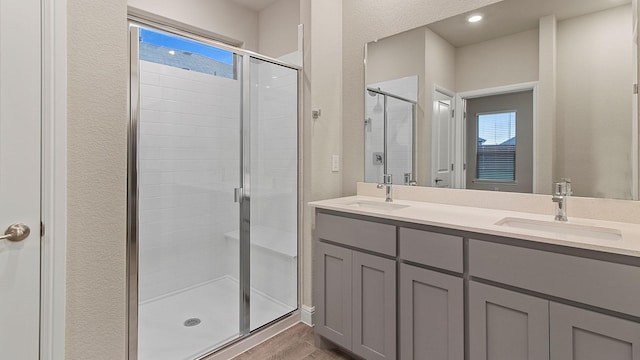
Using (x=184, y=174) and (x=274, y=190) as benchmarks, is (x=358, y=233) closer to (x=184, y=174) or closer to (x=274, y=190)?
(x=274, y=190)

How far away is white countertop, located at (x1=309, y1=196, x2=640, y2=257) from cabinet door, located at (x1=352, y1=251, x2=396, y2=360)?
11.3 inches

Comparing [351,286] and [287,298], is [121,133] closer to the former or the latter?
[351,286]

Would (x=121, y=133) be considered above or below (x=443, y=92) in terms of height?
below

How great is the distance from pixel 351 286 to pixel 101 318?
1.23m

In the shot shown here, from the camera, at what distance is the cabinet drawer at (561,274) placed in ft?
3.44

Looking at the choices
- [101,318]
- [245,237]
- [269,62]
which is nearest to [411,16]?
[269,62]

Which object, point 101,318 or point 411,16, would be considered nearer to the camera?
point 101,318

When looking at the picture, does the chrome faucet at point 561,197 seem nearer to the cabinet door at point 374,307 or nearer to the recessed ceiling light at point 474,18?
the cabinet door at point 374,307

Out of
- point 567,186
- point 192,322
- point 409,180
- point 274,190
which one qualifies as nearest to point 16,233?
point 192,322

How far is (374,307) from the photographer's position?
1731 millimetres

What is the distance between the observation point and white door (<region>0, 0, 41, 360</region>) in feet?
3.65

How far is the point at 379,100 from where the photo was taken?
7.79 feet

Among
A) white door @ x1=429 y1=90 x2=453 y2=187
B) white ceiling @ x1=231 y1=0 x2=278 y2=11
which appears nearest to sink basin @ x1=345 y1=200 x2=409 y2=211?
white door @ x1=429 y1=90 x2=453 y2=187

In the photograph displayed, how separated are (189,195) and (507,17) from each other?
2.56 metres
